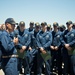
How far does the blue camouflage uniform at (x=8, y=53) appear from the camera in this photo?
596 cm

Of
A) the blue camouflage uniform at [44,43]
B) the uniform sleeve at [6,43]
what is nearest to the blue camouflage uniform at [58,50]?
the blue camouflage uniform at [44,43]

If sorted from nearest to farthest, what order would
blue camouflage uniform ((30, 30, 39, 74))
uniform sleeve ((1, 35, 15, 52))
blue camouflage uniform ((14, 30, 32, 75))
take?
uniform sleeve ((1, 35, 15, 52)) < blue camouflage uniform ((14, 30, 32, 75)) < blue camouflage uniform ((30, 30, 39, 74))

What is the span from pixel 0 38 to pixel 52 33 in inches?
177

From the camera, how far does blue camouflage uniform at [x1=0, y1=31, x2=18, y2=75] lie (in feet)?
19.5

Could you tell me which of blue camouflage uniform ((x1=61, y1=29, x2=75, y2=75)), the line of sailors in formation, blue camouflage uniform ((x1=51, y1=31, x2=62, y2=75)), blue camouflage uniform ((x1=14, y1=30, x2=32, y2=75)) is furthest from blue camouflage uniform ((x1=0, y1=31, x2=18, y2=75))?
blue camouflage uniform ((x1=51, y1=31, x2=62, y2=75))

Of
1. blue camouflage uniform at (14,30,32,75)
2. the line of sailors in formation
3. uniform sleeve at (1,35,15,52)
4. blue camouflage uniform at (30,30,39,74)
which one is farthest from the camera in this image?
blue camouflage uniform at (30,30,39,74)

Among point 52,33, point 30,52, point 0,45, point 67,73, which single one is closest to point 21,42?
point 30,52

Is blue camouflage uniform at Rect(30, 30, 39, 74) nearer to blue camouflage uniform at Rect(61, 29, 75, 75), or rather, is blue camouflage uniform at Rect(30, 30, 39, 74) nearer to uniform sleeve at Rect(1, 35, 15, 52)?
blue camouflage uniform at Rect(61, 29, 75, 75)

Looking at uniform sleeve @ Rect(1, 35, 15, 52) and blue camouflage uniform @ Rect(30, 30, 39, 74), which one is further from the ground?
uniform sleeve @ Rect(1, 35, 15, 52)

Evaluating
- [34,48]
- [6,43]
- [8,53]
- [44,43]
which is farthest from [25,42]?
[6,43]

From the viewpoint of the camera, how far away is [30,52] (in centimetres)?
998

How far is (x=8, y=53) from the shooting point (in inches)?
241

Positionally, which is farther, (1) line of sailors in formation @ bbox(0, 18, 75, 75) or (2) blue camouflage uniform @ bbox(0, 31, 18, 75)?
(1) line of sailors in formation @ bbox(0, 18, 75, 75)

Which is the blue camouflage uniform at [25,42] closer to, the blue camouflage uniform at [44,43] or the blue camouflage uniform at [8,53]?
the blue camouflage uniform at [44,43]
